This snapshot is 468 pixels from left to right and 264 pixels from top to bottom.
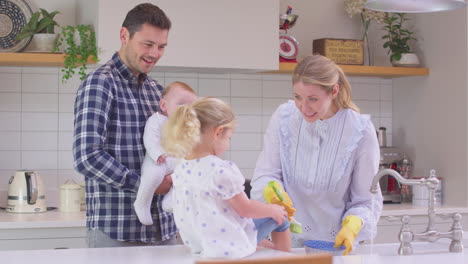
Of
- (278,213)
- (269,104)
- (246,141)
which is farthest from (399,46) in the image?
(278,213)

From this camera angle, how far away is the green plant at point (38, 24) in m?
3.80

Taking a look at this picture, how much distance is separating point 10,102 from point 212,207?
241cm

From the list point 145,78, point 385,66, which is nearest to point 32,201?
point 145,78

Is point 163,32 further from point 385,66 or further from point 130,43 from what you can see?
point 385,66

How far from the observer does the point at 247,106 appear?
4.46 meters

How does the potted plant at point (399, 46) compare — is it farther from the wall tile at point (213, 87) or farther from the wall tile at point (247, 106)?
the wall tile at point (213, 87)

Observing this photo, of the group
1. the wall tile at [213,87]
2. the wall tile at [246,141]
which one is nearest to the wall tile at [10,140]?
the wall tile at [213,87]

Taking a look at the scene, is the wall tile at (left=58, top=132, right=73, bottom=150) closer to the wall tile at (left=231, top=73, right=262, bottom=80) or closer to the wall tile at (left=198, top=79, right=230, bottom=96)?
the wall tile at (left=198, top=79, right=230, bottom=96)

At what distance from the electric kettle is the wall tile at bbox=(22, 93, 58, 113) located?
0.43 meters

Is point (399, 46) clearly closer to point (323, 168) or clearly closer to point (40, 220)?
point (323, 168)

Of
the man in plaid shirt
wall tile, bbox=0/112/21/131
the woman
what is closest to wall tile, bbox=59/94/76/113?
wall tile, bbox=0/112/21/131

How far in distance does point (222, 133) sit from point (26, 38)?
2.16 m

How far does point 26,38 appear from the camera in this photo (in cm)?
384

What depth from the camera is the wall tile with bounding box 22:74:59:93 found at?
4.04 meters
